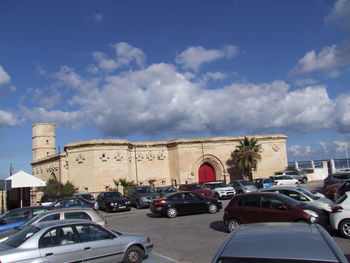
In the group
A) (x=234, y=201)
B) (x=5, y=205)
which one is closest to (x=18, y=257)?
(x=234, y=201)

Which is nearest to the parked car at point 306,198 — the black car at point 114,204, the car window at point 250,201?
the car window at point 250,201

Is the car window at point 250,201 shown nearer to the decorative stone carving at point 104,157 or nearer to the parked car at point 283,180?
the parked car at point 283,180

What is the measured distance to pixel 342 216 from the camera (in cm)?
1012

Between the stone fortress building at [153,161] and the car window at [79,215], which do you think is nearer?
the car window at [79,215]

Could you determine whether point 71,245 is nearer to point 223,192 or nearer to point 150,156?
point 223,192

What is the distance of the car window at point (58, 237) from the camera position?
7.15 meters

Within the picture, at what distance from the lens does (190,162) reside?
3834 cm

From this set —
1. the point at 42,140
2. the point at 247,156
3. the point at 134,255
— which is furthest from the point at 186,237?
the point at 42,140

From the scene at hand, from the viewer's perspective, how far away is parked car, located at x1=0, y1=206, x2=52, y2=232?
12.7 meters

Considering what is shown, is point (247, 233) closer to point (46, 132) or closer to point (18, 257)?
point (18, 257)

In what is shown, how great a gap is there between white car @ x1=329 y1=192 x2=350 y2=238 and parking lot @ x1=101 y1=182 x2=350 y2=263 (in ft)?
0.93

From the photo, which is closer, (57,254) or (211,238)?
(57,254)

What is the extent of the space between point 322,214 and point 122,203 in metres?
15.6

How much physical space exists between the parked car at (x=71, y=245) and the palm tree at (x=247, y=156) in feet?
99.5
